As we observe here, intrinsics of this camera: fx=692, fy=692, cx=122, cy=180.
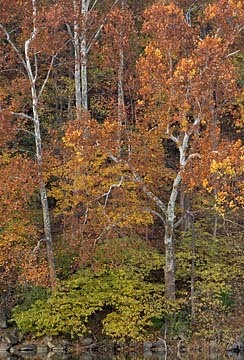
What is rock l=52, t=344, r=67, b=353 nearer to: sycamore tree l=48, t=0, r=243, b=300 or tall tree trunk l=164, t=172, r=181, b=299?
sycamore tree l=48, t=0, r=243, b=300

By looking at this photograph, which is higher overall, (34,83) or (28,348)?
(34,83)

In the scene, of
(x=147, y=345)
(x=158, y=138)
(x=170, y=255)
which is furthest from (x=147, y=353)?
(x=158, y=138)

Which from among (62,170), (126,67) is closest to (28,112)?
(126,67)

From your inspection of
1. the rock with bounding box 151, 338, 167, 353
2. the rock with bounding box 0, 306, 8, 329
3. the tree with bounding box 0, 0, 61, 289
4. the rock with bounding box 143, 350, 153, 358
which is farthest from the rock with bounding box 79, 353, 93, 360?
the rock with bounding box 0, 306, 8, 329

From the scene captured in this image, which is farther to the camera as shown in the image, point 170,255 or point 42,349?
point 170,255

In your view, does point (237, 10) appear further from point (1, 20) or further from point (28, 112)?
point (28, 112)

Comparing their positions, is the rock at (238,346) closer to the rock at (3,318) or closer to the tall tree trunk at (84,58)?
the rock at (3,318)

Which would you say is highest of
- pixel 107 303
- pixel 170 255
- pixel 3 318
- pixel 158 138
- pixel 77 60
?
pixel 77 60

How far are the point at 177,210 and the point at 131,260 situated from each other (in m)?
3.27

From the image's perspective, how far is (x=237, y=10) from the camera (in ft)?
62.6

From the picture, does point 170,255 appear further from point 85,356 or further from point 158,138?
point 85,356

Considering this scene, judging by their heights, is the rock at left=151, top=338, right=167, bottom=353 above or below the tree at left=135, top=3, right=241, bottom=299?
below

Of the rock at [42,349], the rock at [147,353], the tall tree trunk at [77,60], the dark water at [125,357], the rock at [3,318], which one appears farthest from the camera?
the tall tree trunk at [77,60]

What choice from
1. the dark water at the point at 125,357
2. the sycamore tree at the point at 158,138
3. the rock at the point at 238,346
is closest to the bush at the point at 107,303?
the sycamore tree at the point at 158,138
